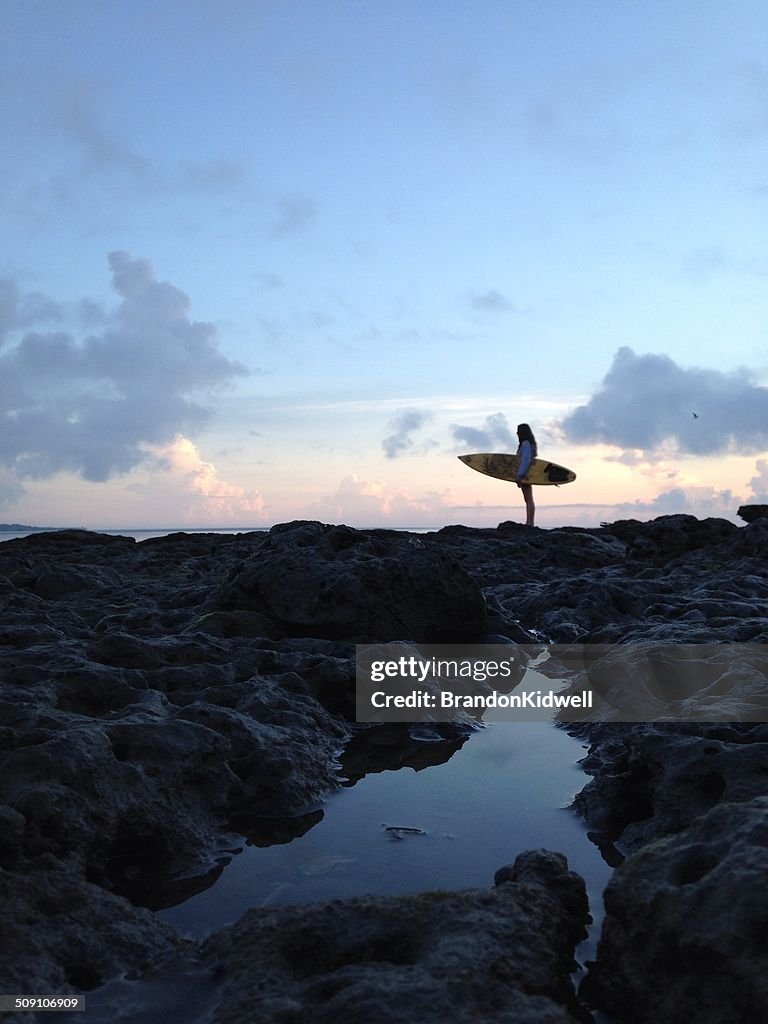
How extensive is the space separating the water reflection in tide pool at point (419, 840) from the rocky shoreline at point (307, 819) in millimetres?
134

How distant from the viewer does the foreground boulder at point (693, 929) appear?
2.16 m

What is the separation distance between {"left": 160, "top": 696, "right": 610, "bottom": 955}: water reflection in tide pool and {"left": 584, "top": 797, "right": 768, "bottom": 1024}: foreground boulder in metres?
0.34

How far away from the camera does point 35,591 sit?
418 inches

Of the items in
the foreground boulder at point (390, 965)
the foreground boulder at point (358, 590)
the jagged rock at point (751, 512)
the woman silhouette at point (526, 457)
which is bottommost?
the foreground boulder at point (390, 965)

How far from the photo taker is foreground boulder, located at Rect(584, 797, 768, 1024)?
2.16 m

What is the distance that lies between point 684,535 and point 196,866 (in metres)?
14.8

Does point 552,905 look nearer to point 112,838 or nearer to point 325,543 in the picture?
point 112,838

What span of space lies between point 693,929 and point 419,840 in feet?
5.75

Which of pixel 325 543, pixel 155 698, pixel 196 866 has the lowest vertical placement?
pixel 196 866

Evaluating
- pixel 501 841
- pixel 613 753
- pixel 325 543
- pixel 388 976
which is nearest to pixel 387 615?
pixel 325 543

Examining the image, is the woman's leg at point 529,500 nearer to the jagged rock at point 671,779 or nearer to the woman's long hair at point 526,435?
the woman's long hair at point 526,435

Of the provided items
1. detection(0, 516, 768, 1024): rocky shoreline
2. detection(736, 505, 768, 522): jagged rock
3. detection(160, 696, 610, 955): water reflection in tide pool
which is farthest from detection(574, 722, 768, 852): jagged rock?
A: detection(736, 505, 768, 522): jagged rock

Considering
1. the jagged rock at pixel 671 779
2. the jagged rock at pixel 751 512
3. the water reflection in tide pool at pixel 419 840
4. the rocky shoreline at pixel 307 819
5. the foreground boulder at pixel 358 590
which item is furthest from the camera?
the jagged rock at pixel 751 512

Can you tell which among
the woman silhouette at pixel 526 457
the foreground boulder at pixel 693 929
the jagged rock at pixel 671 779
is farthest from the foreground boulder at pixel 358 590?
the woman silhouette at pixel 526 457
